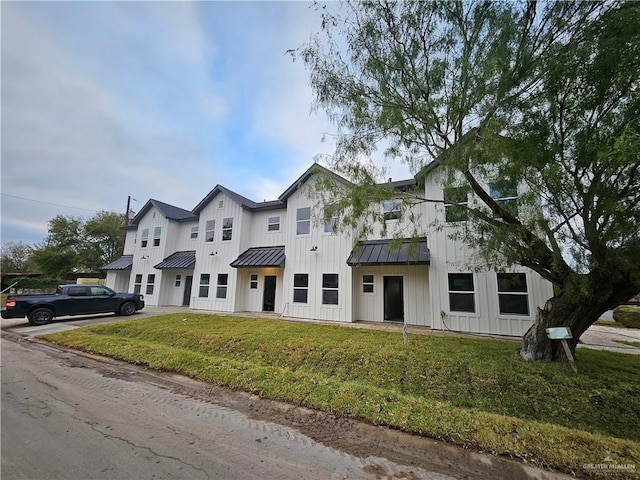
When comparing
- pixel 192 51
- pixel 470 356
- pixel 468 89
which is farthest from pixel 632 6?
pixel 192 51

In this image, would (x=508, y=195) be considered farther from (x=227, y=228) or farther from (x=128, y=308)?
(x=128, y=308)

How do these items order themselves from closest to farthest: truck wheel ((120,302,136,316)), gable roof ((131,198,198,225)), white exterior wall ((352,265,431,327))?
1. white exterior wall ((352,265,431,327))
2. truck wheel ((120,302,136,316))
3. gable roof ((131,198,198,225))

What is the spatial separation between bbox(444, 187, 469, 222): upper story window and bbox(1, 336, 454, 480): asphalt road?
4.83m

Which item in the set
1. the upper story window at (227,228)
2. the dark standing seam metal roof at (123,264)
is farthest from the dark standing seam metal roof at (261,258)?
the dark standing seam metal roof at (123,264)

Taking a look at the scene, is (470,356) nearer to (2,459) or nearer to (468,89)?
(468,89)

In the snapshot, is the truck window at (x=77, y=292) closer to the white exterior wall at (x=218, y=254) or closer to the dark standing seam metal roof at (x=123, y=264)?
the white exterior wall at (x=218, y=254)

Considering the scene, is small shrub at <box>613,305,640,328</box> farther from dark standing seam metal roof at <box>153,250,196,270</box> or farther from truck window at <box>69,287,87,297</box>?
truck window at <box>69,287,87,297</box>

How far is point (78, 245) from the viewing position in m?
33.5

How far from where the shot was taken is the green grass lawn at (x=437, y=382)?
3268mm

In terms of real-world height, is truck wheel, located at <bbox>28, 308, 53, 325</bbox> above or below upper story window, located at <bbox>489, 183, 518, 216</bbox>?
below

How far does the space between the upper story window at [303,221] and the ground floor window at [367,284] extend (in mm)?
3740

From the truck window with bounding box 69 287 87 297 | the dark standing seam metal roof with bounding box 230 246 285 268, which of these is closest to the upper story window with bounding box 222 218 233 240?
the dark standing seam metal roof with bounding box 230 246 285 268

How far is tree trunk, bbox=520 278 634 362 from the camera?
5230mm

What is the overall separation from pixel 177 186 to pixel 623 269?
32.0 m
